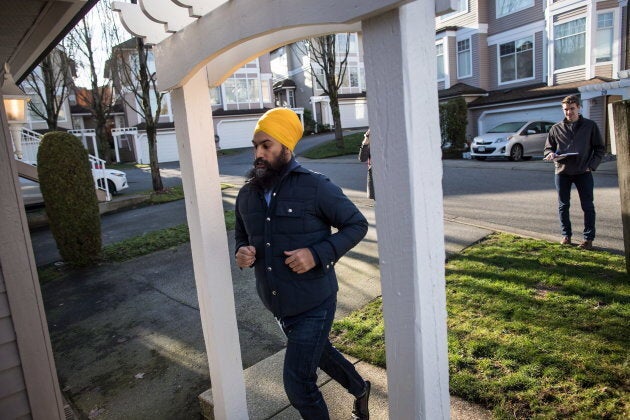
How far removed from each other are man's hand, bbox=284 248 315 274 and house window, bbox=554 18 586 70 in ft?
66.1

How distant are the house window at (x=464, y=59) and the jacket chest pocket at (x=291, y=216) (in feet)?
77.3

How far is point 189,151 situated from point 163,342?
2.65 m

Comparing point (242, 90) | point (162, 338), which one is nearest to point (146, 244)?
point (162, 338)

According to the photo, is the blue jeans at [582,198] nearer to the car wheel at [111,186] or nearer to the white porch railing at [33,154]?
the white porch railing at [33,154]

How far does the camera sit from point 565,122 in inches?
212

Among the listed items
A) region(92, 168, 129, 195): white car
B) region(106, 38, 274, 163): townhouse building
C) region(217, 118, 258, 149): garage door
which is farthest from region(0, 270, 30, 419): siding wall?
region(217, 118, 258, 149): garage door

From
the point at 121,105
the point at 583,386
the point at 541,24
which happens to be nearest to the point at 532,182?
the point at 583,386

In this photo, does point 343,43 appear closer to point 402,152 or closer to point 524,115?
point 524,115

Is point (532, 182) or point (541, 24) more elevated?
point (541, 24)

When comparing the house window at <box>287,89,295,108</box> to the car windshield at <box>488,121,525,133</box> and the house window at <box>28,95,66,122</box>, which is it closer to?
the house window at <box>28,95,66,122</box>

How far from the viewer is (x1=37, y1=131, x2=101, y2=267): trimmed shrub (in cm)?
700

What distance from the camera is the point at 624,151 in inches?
162

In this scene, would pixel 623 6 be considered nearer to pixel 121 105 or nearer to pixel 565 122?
pixel 565 122

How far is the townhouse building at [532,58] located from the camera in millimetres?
16422
